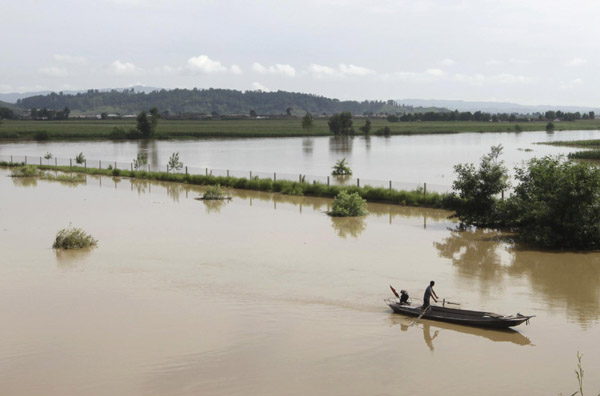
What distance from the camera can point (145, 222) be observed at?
30.1 meters

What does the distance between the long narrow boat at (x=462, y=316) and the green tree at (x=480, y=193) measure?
13270mm

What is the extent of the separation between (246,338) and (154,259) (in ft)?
28.6

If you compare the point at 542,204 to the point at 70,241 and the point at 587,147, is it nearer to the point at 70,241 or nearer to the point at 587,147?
the point at 70,241

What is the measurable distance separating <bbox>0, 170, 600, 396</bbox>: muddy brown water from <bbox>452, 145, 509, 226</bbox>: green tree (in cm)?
105

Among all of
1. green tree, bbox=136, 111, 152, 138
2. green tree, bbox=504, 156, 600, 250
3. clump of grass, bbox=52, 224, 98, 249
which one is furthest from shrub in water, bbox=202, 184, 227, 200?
green tree, bbox=136, 111, 152, 138

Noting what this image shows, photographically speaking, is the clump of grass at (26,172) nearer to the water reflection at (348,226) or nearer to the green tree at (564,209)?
the water reflection at (348,226)

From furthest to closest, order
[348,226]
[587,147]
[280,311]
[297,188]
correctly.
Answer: [587,147] → [297,188] → [348,226] → [280,311]

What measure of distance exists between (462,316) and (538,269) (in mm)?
7330

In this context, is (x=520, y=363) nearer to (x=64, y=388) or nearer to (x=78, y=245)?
(x=64, y=388)

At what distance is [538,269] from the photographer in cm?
2152

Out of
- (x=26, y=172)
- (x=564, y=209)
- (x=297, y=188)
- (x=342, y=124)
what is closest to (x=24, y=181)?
(x=26, y=172)

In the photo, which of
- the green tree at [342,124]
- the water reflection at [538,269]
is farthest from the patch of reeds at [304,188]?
the green tree at [342,124]

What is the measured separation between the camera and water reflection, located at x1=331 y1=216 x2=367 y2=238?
2773 centimetres

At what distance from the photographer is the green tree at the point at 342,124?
127062 mm
